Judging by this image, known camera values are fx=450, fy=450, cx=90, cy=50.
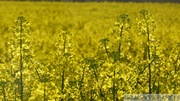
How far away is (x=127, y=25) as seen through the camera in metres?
4.13

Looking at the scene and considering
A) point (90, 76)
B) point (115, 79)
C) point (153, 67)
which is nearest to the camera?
point (115, 79)

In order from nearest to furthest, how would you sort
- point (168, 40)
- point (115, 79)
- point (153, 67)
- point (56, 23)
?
point (115, 79), point (153, 67), point (168, 40), point (56, 23)

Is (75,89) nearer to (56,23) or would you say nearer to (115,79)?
(115,79)

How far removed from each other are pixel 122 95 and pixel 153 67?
2.83 feet

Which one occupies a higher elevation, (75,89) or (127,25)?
(127,25)

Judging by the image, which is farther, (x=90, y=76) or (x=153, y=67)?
(x=153, y=67)

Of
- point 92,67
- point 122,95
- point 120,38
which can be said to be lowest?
point 122,95

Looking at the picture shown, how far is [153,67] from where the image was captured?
442cm

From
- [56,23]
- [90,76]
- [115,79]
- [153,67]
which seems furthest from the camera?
[56,23]

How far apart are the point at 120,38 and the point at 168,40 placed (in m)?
7.50

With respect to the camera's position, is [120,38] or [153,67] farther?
[153,67]

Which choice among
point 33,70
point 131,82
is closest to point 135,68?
point 131,82

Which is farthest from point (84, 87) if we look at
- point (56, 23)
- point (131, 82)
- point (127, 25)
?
point (56, 23)

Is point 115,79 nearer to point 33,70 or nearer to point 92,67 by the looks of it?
point 92,67
